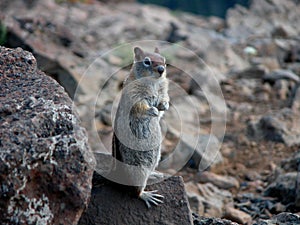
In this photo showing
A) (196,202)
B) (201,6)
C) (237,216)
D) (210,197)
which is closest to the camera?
(237,216)

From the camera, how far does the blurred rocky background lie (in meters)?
6.74

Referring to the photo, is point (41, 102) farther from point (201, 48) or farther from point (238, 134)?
point (201, 48)

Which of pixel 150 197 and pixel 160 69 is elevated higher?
pixel 160 69

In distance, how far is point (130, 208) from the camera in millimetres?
4340

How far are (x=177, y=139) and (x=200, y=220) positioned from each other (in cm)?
366

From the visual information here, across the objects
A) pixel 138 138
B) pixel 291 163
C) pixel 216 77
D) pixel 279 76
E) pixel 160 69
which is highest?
pixel 160 69

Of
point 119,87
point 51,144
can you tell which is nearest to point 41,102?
point 51,144

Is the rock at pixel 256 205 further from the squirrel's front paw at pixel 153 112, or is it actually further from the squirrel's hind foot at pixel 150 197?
the squirrel's front paw at pixel 153 112

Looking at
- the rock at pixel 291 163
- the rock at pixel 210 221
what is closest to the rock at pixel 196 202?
the rock at pixel 291 163

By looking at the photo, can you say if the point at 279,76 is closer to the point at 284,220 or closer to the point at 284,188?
the point at 284,188

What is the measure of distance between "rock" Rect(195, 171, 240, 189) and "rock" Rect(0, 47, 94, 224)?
3826 mm

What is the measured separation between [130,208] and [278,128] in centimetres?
458

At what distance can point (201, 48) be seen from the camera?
41.8 ft

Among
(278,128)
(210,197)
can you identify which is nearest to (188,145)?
(210,197)
